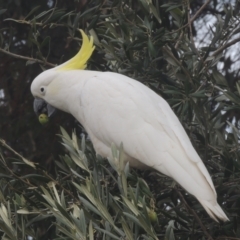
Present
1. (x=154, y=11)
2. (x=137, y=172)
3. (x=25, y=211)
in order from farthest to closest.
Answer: (x=137, y=172)
(x=154, y=11)
(x=25, y=211)

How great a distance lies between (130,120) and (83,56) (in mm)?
373

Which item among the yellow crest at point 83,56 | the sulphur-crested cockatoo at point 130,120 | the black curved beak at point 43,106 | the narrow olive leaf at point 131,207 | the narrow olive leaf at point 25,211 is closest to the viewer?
the narrow olive leaf at point 131,207

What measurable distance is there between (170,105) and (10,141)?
159cm

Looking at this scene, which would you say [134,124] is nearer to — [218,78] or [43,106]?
[218,78]

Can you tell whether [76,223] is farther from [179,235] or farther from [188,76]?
[188,76]

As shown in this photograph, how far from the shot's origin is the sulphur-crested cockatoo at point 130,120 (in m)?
2.13

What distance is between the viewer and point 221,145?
7.82ft

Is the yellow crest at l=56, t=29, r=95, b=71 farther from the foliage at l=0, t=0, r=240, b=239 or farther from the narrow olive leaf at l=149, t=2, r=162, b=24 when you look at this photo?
the narrow olive leaf at l=149, t=2, r=162, b=24

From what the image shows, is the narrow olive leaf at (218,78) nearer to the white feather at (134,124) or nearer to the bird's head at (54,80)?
the white feather at (134,124)

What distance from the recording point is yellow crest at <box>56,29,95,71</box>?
251cm

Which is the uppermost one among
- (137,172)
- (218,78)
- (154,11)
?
(154,11)

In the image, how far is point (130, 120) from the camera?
2.34m

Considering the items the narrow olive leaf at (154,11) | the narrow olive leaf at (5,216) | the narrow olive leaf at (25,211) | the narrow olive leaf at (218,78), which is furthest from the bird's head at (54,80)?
the narrow olive leaf at (5,216)

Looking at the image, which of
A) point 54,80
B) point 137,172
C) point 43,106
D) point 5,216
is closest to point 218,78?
point 137,172
